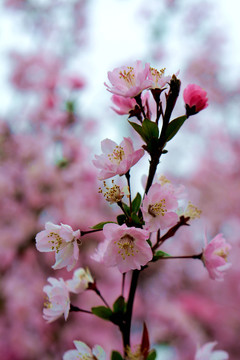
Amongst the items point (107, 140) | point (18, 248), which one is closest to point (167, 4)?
point (18, 248)

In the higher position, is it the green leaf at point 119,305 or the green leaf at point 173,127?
the green leaf at point 173,127

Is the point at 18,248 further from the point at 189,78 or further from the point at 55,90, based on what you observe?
the point at 189,78

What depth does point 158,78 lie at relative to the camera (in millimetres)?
439

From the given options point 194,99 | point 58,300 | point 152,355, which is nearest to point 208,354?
point 152,355

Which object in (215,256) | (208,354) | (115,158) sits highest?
(115,158)

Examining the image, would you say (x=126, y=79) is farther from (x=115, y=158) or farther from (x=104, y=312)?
(x=104, y=312)

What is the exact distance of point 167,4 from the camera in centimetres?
363

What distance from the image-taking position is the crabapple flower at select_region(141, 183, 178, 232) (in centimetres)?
40

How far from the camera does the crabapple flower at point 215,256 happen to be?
→ 19.3 inches

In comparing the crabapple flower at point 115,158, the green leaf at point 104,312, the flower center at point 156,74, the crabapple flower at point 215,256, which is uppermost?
the flower center at point 156,74

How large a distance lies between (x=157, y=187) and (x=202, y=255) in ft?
0.46

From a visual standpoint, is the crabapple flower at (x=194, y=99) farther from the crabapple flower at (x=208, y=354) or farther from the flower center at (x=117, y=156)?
the crabapple flower at (x=208, y=354)

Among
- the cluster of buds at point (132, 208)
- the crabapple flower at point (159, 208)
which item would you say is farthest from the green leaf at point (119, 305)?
the crabapple flower at point (159, 208)

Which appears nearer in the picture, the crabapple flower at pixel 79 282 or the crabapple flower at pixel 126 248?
the crabapple flower at pixel 126 248
